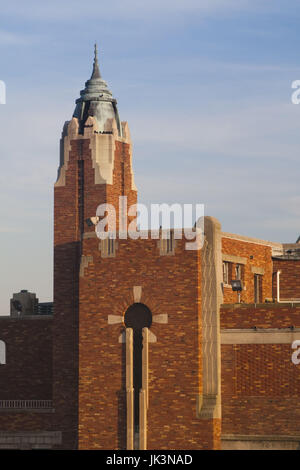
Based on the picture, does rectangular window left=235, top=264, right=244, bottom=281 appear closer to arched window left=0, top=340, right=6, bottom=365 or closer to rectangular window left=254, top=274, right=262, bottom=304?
rectangular window left=254, top=274, right=262, bottom=304

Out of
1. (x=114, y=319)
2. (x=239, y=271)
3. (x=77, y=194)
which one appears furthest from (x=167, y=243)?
(x=77, y=194)

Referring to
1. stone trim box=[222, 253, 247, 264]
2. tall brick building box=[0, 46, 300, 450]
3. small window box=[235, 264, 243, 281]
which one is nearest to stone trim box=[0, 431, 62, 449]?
tall brick building box=[0, 46, 300, 450]

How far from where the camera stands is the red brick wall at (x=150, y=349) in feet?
181

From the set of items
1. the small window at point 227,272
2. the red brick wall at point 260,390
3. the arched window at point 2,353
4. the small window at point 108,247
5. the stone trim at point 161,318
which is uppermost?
the small window at point 108,247

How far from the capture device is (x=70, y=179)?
6372cm

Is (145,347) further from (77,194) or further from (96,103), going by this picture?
(96,103)

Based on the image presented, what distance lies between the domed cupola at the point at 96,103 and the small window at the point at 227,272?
9.95m

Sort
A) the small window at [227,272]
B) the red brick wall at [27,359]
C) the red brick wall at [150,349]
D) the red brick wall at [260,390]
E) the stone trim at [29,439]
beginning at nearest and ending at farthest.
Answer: the red brick wall at [150,349] → the red brick wall at [260,390] → the stone trim at [29,439] → the small window at [227,272] → the red brick wall at [27,359]

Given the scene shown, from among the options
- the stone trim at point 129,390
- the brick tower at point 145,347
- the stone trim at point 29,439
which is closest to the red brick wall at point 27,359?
the stone trim at point 29,439

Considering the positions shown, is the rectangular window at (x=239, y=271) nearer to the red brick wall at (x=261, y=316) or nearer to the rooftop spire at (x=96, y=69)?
the red brick wall at (x=261, y=316)

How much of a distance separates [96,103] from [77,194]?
19.0ft

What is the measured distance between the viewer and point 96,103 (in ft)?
215

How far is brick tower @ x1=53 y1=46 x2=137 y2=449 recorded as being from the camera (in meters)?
60.1

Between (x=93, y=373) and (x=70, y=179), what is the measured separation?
1225 centimetres
